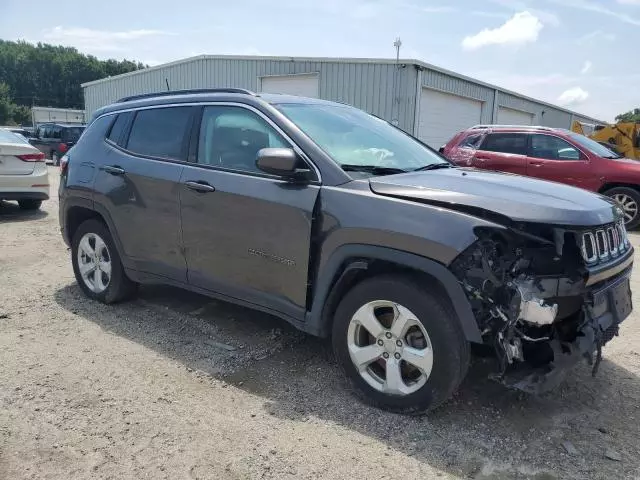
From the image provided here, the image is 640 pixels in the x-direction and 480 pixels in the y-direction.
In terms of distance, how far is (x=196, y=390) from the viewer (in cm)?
343

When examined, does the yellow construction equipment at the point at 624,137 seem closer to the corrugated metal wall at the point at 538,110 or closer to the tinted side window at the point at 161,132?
the corrugated metal wall at the point at 538,110

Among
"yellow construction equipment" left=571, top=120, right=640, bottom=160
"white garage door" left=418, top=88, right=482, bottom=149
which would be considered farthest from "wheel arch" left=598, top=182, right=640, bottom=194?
"white garage door" left=418, top=88, right=482, bottom=149

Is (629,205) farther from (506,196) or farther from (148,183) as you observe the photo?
(148,183)

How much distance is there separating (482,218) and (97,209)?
11.3ft

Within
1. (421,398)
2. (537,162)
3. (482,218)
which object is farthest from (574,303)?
(537,162)

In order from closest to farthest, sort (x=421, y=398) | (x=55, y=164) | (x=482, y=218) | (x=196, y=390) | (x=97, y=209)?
(x=482, y=218), (x=421, y=398), (x=196, y=390), (x=97, y=209), (x=55, y=164)

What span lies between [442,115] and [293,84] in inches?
212

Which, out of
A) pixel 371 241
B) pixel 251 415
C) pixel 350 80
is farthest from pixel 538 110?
pixel 251 415

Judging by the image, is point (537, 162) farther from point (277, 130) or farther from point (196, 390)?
point (196, 390)

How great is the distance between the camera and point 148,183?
14.0 feet

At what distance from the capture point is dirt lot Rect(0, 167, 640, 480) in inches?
106

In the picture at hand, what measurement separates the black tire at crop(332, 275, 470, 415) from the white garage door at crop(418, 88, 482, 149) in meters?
15.2

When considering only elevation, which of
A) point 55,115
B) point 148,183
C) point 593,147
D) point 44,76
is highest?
point 44,76

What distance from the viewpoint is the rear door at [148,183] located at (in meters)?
4.15
